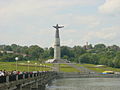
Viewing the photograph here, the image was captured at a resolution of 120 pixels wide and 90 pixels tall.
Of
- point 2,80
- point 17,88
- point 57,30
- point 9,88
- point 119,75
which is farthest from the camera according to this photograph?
point 57,30

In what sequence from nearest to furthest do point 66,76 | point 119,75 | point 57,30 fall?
point 66,76, point 119,75, point 57,30

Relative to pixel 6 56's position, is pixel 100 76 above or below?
below

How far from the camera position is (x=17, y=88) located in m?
32.8

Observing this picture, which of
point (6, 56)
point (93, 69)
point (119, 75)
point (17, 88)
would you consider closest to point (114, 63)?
point (93, 69)

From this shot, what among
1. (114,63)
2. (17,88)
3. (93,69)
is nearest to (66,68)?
(93,69)

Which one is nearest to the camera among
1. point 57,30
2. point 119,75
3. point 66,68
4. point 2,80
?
point 2,80

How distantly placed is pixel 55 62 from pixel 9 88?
16375 cm

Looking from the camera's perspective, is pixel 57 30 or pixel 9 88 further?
pixel 57 30

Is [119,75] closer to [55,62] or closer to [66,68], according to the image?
[66,68]

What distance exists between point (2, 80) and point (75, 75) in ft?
378

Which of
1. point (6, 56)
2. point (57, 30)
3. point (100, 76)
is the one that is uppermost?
point (57, 30)

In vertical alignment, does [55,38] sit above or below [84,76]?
above

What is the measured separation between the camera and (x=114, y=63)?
198m

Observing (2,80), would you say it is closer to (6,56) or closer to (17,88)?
(17,88)
